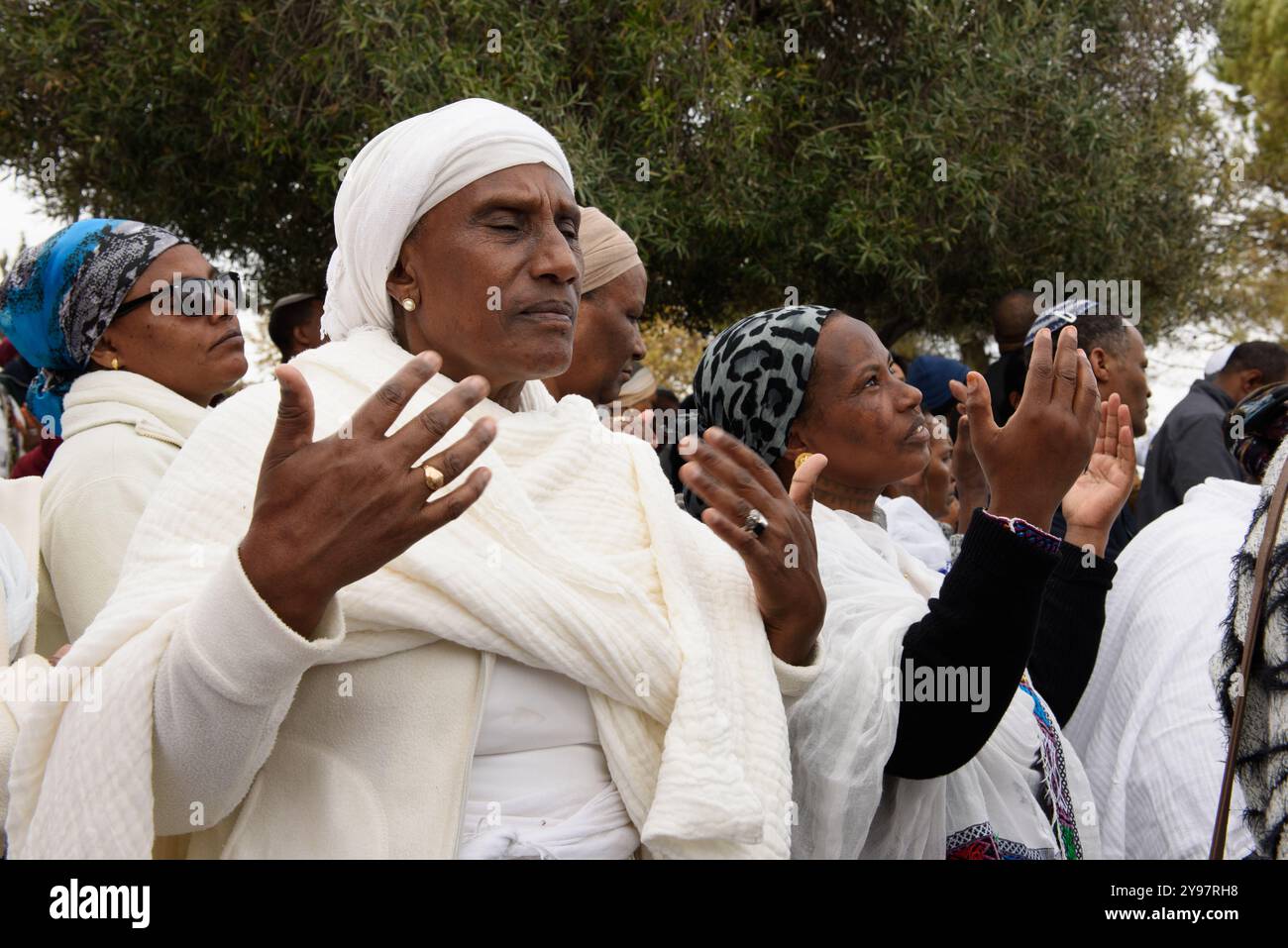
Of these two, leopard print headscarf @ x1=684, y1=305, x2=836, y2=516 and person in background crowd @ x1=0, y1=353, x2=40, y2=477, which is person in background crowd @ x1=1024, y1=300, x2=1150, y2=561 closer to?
leopard print headscarf @ x1=684, y1=305, x2=836, y2=516

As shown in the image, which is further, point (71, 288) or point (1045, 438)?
point (71, 288)

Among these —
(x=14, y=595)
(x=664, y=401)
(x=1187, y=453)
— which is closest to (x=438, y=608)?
(x=14, y=595)

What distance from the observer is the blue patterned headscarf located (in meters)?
3.80

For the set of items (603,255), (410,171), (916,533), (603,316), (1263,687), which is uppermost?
(603,255)

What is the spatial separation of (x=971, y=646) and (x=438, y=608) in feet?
3.59

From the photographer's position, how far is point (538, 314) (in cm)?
256

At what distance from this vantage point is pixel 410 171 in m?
2.53

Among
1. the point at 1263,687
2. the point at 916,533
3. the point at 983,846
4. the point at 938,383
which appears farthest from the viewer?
the point at 938,383

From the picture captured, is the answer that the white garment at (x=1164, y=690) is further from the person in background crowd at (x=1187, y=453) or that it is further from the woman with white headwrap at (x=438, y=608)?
the person in background crowd at (x=1187, y=453)

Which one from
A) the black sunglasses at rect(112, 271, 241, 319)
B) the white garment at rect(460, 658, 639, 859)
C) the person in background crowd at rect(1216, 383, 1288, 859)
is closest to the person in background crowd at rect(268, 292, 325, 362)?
the black sunglasses at rect(112, 271, 241, 319)

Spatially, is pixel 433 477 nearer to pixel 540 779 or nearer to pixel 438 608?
pixel 438 608

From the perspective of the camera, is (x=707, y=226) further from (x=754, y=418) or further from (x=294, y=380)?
(x=294, y=380)
